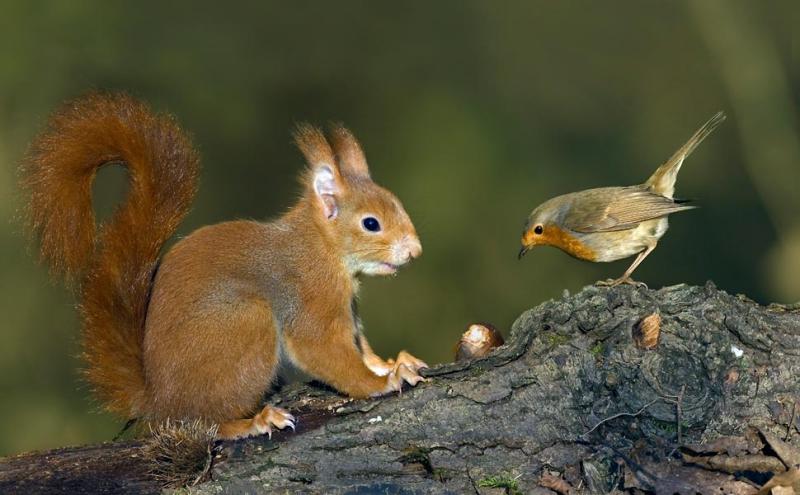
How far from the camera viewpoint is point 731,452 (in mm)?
2734

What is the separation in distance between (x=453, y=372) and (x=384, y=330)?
3398 mm

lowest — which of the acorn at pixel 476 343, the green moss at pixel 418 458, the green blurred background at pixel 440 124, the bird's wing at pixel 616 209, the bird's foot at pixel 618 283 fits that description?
the green moss at pixel 418 458

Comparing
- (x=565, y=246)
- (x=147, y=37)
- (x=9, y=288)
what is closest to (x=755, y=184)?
(x=565, y=246)

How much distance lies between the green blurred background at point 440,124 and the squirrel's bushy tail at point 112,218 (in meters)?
2.61

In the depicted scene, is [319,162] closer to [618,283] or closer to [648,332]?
[618,283]

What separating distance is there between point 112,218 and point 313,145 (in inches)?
28.3

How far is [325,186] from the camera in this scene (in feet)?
11.4

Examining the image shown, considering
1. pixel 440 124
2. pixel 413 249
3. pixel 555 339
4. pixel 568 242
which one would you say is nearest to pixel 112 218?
pixel 413 249

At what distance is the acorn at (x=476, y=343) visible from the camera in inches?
128

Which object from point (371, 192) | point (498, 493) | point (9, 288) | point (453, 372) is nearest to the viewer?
point (498, 493)

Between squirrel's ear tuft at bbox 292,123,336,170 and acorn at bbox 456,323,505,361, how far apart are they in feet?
2.49

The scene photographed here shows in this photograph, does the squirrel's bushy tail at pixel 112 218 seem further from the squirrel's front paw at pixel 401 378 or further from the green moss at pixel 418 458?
the green moss at pixel 418 458

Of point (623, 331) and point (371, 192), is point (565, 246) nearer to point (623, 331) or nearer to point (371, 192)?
point (371, 192)

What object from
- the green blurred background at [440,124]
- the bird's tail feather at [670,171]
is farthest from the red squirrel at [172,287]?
the green blurred background at [440,124]
